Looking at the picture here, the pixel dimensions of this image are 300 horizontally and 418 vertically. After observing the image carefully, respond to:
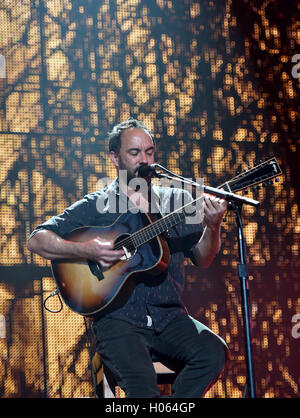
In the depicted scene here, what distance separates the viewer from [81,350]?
342cm

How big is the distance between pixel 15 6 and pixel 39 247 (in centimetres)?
167

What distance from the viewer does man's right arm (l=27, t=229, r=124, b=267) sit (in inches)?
106

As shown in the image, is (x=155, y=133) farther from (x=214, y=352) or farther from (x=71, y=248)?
(x=214, y=352)

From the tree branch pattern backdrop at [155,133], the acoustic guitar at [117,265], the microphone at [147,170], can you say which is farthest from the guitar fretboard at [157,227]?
the tree branch pattern backdrop at [155,133]

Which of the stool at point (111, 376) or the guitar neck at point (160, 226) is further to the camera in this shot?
the guitar neck at point (160, 226)

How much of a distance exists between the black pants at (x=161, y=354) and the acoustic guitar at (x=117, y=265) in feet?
0.43

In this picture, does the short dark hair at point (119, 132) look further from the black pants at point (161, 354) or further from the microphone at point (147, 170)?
the black pants at point (161, 354)

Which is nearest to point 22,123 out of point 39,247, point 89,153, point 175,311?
point 89,153

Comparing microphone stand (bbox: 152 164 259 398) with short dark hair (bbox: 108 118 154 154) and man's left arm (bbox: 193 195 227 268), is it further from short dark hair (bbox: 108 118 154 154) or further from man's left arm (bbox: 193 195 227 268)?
short dark hair (bbox: 108 118 154 154)

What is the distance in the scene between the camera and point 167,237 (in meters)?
2.84

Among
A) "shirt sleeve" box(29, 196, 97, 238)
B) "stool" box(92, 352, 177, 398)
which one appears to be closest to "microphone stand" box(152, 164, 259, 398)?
"stool" box(92, 352, 177, 398)

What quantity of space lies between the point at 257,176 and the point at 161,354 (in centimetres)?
90

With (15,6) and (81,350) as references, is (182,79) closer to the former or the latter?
(15,6)

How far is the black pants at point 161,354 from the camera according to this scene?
2363 millimetres
